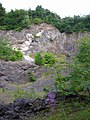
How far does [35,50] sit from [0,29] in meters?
6.63

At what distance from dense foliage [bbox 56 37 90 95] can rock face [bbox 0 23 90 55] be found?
31083 mm

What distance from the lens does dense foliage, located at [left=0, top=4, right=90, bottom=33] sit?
49.1 m

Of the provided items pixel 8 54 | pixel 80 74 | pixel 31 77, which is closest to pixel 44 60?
pixel 8 54

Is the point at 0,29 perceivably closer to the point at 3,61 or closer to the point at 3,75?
the point at 3,61

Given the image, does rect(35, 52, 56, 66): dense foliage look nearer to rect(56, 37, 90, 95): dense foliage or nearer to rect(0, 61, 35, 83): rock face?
rect(0, 61, 35, 83): rock face

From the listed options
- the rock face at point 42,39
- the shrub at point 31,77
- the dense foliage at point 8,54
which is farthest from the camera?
the rock face at point 42,39

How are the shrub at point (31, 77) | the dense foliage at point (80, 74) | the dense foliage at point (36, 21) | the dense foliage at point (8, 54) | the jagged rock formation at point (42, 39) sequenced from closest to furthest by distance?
the dense foliage at point (80, 74)
the shrub at point (31, 77)
the dense foliage at point (8, 54)
the jagged rock formation at point (42, 39)
the dense foliage at point (36, 21)

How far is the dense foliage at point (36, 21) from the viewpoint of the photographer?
49.1 meters

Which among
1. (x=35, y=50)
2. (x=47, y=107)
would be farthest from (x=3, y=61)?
(x=47, y=107)

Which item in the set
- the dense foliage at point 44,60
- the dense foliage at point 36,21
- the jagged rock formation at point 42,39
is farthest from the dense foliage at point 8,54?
the dense foliage at point 36,21

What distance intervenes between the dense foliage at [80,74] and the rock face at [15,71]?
16455 millimetres

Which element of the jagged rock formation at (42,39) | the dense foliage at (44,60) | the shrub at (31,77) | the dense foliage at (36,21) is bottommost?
the shrub at (31,77)

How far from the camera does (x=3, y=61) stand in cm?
3375

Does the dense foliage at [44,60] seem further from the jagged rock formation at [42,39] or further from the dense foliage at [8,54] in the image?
the jagged rock formation at [42,39]
